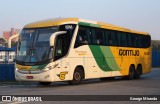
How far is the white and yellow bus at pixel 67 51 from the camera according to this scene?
61.2 feet

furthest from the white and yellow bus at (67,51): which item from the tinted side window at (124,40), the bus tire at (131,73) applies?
the bus tire at (131,73)

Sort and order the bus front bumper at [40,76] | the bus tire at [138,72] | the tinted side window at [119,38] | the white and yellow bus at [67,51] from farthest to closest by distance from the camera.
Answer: the bus tire at [138,72]
the tinted side window at [119,38]
the white and yellow bus at [67,51]
the bus front bumper at [40,76]

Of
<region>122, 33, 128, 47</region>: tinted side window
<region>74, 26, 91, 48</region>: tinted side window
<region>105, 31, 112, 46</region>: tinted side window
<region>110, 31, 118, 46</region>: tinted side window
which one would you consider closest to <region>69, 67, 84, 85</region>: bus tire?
<region>74, 26, 91, 48</region>: tinted side window

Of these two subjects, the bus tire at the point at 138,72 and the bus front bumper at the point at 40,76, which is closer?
the bus front bumper at the point at 40,76

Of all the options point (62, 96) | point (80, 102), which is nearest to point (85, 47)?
point (62, 96)

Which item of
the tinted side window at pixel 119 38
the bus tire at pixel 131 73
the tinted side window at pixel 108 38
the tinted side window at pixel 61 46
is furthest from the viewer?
the bus tire at pixel 131 73

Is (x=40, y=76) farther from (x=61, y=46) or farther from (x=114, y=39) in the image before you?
(x=114, y=39)

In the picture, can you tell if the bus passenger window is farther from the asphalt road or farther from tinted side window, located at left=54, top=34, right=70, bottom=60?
the asphalt road

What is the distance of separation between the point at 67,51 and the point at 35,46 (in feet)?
5.42

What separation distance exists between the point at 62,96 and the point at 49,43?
194 inches

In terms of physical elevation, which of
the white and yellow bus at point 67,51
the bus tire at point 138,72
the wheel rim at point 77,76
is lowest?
the bus tire at point 138,72

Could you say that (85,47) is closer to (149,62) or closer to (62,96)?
(62,96)

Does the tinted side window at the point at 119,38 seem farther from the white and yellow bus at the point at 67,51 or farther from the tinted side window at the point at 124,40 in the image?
the tinted side window at the point at 124,40

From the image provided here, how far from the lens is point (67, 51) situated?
19.4 m
